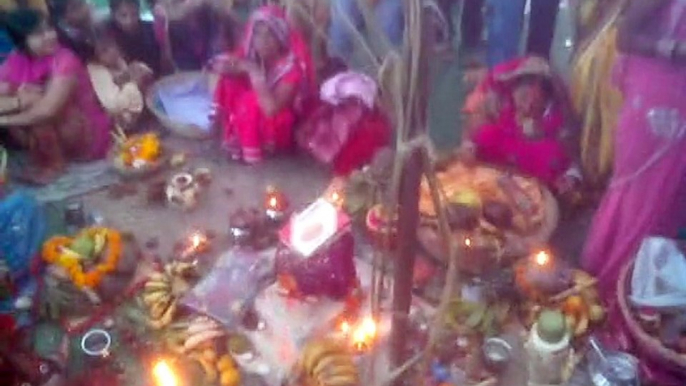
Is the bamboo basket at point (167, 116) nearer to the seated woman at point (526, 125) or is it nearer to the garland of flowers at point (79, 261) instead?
the garland of flowers at point (79, 261)

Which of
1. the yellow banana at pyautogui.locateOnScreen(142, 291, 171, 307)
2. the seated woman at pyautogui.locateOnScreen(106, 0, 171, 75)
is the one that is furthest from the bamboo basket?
the yellow banana at pyautogui.locateOnScreen(142, 291, 171, 307)

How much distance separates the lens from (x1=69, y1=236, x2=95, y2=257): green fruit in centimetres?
318

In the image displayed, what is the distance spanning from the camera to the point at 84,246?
318cm

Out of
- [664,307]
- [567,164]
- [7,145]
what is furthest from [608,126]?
[7,145]

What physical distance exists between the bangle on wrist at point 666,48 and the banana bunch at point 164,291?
1.64 meters

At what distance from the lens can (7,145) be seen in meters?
3.93

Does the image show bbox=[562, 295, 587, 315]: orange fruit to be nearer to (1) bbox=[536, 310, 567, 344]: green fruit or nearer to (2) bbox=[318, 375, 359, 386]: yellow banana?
(1) bbox=[536, 310, 567, 344]: green fruit

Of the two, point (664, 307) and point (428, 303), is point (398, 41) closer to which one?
point (428, 303)

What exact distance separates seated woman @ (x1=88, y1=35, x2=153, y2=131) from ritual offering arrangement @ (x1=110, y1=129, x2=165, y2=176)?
17cm

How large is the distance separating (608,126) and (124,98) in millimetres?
1937

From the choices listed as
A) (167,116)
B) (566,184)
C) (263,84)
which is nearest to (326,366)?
(566,184)

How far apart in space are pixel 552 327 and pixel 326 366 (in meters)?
0.68

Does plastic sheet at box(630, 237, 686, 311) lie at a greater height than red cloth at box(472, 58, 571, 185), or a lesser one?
lesser

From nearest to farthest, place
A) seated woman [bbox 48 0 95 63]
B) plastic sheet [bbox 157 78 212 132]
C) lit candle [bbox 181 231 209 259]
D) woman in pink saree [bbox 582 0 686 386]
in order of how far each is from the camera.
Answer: woman in pink saree [bbox 582 0 686 386], lit candle [bbox 181 231 209 259], seated woman [bbox 48 0 95 63], plastic sheet [bbox 157 78 212 132]
